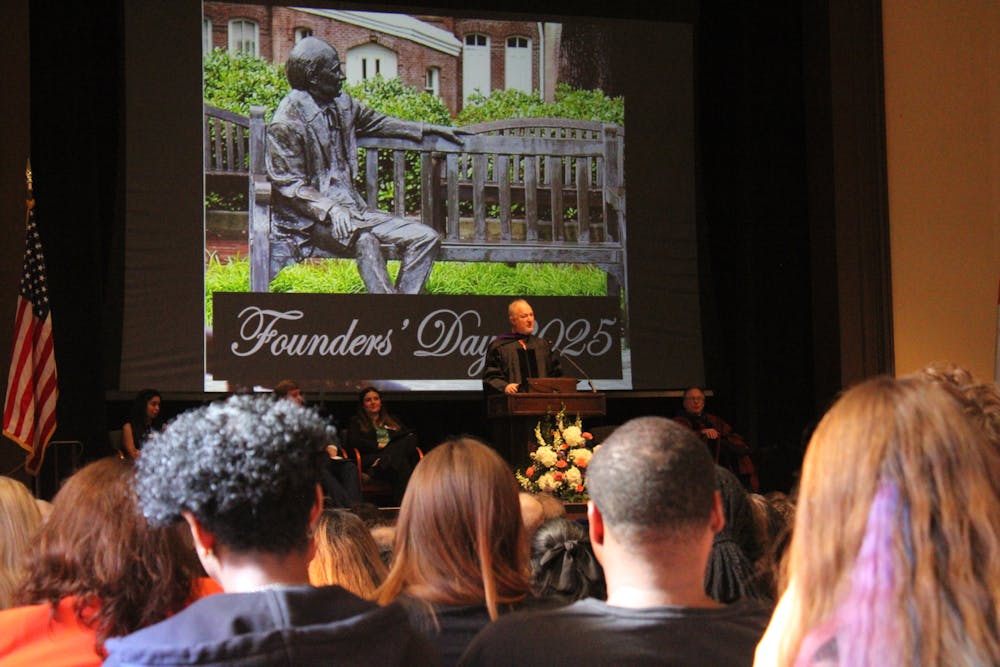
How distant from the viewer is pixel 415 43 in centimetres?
999

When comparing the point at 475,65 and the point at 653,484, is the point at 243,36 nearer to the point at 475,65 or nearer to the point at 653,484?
the point at 475,65

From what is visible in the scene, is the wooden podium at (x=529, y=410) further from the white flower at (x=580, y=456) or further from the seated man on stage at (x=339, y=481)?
the seated man on stage at (x=339, y=481)

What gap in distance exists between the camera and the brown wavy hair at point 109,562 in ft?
6.06

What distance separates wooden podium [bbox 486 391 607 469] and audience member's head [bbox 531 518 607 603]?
409cm

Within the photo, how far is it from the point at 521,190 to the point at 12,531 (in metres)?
7.97

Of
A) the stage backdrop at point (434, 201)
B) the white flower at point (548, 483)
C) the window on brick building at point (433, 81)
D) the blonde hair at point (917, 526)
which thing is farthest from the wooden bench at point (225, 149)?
the blonde hair at point (917, 526)

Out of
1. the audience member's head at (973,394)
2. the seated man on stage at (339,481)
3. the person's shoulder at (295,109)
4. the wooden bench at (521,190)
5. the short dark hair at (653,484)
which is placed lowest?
the seated man on stage at (339,481)

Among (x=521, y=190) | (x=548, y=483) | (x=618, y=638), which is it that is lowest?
(x=548, y=483)

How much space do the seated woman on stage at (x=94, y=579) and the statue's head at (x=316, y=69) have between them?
26.7ft

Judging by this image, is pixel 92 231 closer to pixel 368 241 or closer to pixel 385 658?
pixel 368 241


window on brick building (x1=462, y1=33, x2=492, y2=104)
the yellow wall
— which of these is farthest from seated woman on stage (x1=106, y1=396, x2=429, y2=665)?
window on brick building (x1=462, y1=33, x2=492, y2=104)

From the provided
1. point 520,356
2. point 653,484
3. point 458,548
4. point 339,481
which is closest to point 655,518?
point 653,484

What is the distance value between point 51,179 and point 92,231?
52 centimetres

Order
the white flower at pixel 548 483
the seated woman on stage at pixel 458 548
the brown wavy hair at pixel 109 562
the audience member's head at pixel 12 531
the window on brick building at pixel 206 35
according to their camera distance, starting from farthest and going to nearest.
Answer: the window on brick building at pixel 206 35
the white flower at pixel 548 483
the audience member's head at pixel 12 531
the seated woman on stage at pixel 458 548
the brown wavy hair at pixel 109 562
